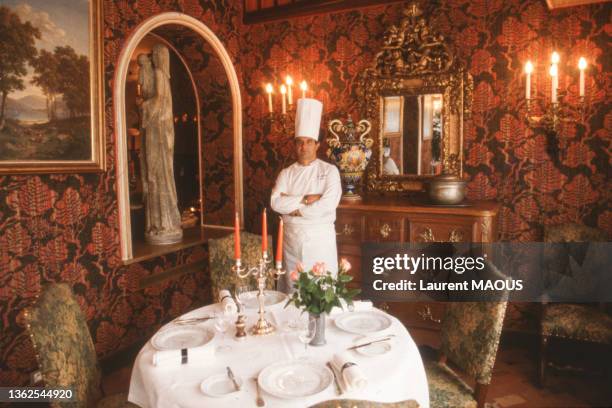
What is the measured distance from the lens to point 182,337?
187 centimetres

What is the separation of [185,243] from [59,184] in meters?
1.28

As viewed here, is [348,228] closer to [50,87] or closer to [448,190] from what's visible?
[448,190]

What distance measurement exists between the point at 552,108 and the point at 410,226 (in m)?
1.32

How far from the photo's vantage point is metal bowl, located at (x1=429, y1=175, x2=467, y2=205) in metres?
3.21

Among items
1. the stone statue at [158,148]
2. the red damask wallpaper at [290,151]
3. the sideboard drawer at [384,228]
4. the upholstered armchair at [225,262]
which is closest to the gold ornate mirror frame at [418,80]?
the red damask wallpaper at [290,151]

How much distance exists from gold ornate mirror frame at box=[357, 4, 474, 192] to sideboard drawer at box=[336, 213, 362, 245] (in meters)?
0.56

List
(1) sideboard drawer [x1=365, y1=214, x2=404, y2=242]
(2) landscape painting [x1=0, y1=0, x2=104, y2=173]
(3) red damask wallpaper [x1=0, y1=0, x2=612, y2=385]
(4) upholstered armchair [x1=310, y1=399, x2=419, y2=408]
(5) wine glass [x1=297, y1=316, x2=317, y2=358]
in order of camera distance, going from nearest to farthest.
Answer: (4) upholstered armchair [x1=310, y1=399, x2=419, y2=408] → (5) wine glass [x1=297, y1=316, x2=317, y2=358] → (2) landscape painting [x1=0, y1=0, x2=104, y2=173] → (3) red damask wallpaper [x1=0, y1=0, x2=612, y2=385] → (1) sideboard drawer [x1=365, y1=214, x2=404, y2=242]

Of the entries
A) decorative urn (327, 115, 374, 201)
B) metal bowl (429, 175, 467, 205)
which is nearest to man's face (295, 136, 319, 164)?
decorative urn (327, 115, 374, 201)

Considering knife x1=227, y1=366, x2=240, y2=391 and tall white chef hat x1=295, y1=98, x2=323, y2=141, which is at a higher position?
tall white chef hat x1=295, y1=98, x2=323, y2=141

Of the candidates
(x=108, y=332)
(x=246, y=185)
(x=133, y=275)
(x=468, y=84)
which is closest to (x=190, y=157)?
(x=246, y=185)

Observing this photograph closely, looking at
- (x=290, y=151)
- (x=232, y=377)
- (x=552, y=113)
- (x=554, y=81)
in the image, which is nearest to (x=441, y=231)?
(x=552, y=113)

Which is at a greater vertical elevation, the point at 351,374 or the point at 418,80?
the point at 418,80

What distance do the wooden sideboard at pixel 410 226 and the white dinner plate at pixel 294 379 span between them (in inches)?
76.4

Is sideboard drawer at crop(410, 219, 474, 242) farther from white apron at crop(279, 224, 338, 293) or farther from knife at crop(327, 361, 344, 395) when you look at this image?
knife at crop(327, 361, 344, 395)
